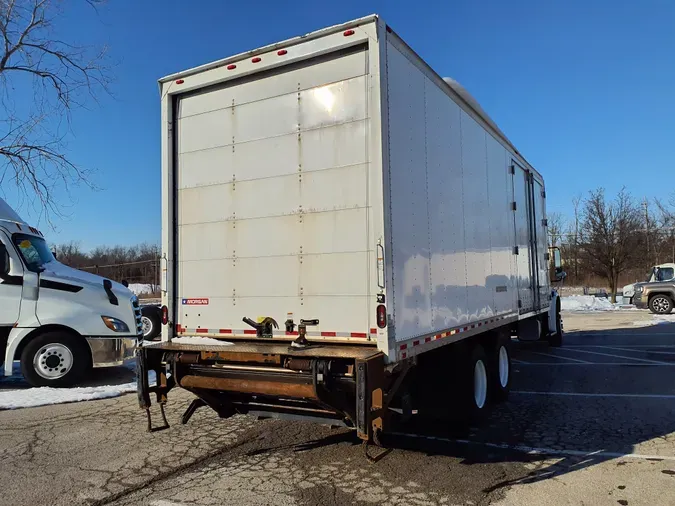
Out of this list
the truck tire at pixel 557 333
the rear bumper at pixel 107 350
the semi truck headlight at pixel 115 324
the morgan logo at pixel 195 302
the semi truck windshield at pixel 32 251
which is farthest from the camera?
the truck tire at pixel 557 333

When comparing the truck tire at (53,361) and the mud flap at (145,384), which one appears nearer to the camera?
the mud flap at (145,384)

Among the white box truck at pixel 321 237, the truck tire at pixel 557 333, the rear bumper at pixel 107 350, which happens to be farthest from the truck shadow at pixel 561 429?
the rear bumper at pixel 107 350

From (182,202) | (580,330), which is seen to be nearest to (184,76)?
(182,202)

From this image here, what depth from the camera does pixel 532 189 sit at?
1095 centimetres

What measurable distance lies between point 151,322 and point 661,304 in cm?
2120

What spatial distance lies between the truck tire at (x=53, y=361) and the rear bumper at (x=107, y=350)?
0.18m

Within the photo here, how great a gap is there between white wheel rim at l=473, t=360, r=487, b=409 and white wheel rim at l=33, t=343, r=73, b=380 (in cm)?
687

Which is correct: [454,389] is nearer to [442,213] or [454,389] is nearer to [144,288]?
[442,213]

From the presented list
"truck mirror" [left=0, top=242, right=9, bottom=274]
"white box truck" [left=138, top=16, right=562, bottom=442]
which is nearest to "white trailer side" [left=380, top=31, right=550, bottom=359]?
"white box truck" [left=138, top=16, right=562, bottom=442]

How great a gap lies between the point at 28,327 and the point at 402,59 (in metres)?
7.90

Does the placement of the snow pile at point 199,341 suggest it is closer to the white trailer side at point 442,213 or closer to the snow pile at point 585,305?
the white trailer side at point 442,213

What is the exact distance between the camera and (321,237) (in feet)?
16.1

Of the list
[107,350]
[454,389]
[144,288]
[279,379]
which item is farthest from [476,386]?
[144,288]

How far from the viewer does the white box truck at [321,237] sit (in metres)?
4.55
